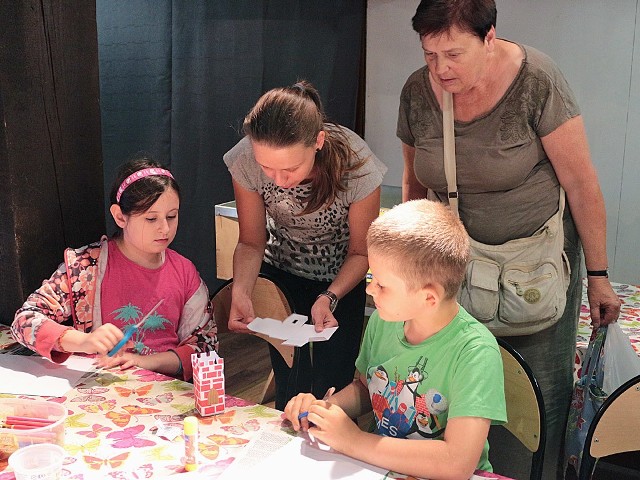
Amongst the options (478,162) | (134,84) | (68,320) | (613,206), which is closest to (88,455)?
(68,320)

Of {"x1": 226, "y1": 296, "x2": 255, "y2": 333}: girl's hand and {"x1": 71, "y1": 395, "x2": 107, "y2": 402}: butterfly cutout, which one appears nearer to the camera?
{"x1": 71, "y1": 395, "x2": 107, "y2": 402}: butterfly cutout

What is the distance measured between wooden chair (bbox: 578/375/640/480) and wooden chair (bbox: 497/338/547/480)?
4.2 inches

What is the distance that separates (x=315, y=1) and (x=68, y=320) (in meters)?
2.79

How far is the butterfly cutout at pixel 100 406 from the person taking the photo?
1482 mm

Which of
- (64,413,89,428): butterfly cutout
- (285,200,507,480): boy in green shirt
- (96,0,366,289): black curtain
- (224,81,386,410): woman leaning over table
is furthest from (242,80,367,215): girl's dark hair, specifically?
(96,0,366,289): black curtain

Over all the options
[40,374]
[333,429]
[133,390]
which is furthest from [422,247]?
[40,374]

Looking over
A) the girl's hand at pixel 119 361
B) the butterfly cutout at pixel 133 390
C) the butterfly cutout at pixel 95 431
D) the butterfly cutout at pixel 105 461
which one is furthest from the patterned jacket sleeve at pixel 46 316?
the butterfly cutout at pixel 105 461

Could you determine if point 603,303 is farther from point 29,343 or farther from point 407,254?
point 29,343

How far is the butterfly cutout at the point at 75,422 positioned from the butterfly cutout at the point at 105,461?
0.12m

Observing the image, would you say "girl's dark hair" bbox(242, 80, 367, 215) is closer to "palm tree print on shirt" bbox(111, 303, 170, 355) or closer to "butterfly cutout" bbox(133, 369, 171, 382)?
"palm tree print on shirt" bbox(111, 303, 170, 355)

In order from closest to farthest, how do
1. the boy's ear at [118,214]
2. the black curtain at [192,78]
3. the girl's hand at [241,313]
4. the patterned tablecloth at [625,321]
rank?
1. the boy's ear at [118,214]
2. the girl's hand at [241,313]
3. the patterned tablecloth at [625,321]
4. the black curtain at [192,78]

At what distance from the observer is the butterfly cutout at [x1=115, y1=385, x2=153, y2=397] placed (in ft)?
5.11

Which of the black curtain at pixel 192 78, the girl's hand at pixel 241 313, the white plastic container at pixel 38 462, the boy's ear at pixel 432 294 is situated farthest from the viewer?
the black curtain at pixel 192 78

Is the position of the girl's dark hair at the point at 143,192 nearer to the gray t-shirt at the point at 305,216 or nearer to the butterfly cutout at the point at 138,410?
the gray t-shirt at the point at 305,216
